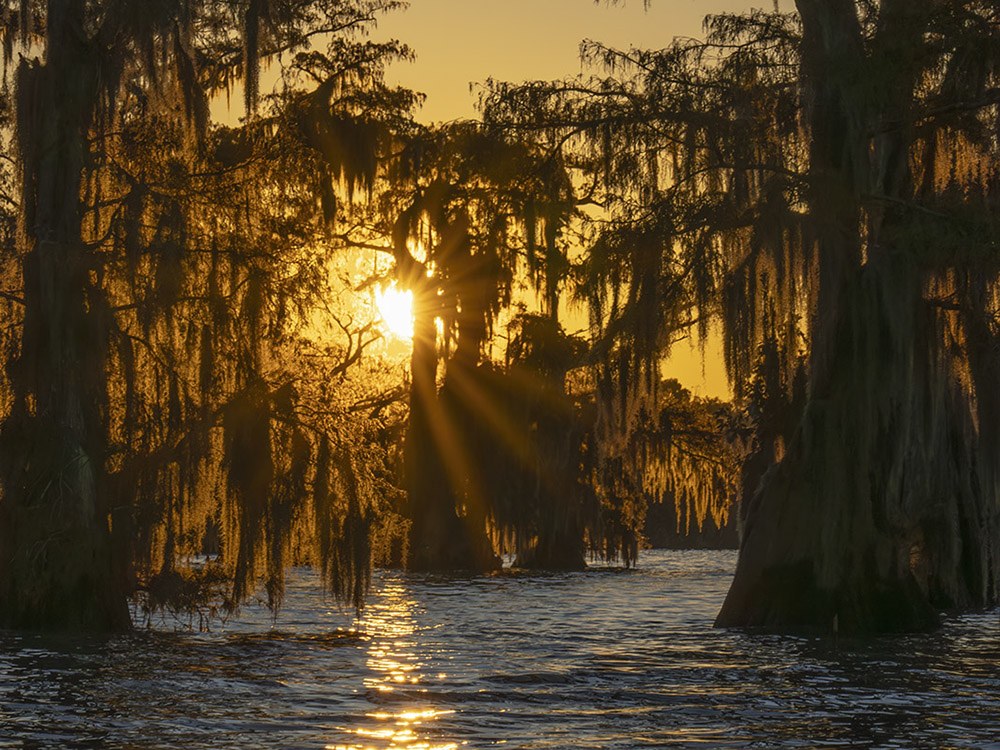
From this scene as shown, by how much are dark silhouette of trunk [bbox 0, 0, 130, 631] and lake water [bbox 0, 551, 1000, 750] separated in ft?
2.77

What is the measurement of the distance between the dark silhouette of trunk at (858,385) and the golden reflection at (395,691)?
5.16 metres

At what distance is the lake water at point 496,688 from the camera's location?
36.4 ft

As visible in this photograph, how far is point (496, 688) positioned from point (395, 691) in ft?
3.35

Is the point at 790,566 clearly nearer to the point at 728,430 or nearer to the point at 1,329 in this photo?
the point at 1,329

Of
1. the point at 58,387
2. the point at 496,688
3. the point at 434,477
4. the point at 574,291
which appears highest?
the point at 574,291

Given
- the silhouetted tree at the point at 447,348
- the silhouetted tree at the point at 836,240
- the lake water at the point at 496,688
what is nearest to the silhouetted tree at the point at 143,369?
the lake water at the point at 496,688

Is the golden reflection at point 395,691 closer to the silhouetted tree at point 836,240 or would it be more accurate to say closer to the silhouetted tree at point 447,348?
the silhouetted tree at point 836,240

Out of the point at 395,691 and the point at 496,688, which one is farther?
the point at 496,688

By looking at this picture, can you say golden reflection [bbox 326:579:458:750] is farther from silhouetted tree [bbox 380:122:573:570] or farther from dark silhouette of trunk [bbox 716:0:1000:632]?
silhouetted tree [bbox 380:122:573:570]

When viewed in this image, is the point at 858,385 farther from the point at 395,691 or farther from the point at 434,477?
the point at 434,477

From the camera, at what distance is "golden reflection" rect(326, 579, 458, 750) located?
10812mm

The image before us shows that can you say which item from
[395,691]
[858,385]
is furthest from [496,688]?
[858,385]

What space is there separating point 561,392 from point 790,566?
22086 mm

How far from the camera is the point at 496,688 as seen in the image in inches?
566
